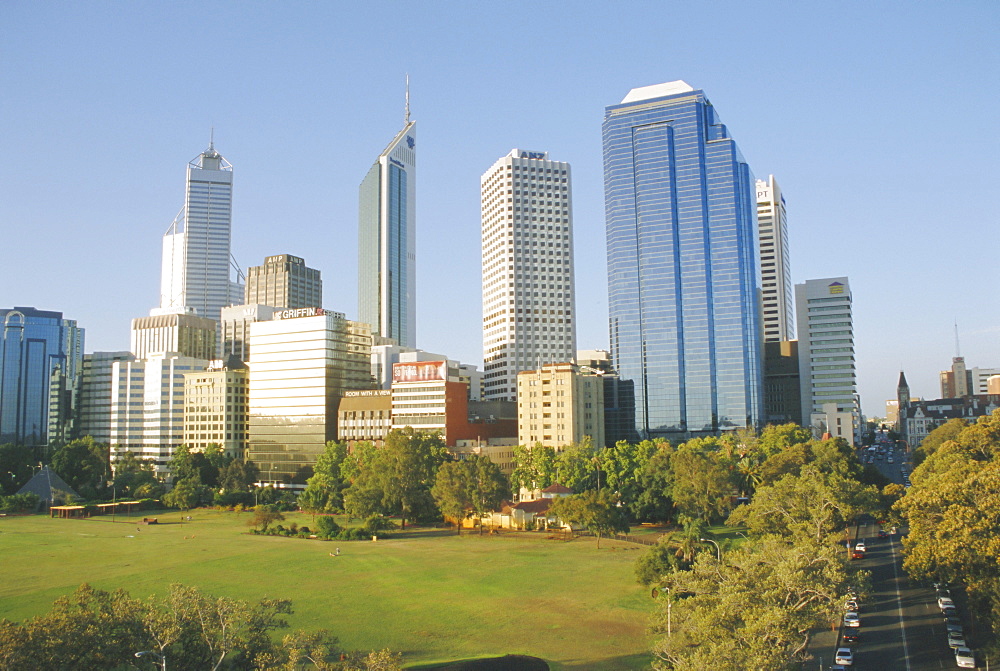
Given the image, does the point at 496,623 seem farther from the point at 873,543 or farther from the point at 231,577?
the point at 873,543

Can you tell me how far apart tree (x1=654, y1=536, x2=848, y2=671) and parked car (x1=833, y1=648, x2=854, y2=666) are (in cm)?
387

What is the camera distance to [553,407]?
170m

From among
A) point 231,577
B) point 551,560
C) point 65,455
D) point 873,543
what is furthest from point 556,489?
point 65,455

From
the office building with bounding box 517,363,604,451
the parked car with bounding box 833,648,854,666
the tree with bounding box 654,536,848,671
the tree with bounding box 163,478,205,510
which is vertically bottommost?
the parked car with bounding box 833,648,854,666

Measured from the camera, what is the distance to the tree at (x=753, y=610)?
138 feet

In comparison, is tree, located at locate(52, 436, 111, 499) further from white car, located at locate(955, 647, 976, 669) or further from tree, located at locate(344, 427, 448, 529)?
white car, located at locate(955, 647, 976, 669)

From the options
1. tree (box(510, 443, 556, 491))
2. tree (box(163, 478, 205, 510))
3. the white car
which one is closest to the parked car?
the white car

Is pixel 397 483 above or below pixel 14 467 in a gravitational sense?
below

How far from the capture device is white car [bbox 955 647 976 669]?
172ft

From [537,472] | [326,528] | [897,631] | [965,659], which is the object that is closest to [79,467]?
[326,528]

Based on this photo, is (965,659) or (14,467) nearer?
(965,659)

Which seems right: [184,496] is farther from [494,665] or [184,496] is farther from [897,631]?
[897,631]

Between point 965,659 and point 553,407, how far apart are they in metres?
119

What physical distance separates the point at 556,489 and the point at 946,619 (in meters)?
75.9
